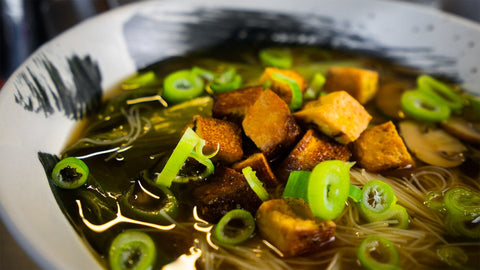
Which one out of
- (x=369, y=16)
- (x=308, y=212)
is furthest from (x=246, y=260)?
(x=369, y=16)

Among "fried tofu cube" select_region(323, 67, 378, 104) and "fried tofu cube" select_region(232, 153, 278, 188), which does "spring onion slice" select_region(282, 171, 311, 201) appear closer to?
"fried tofu cube" select_region(232, 153, 278, 188)

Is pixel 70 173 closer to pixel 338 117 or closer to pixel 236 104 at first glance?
pixel 236 104

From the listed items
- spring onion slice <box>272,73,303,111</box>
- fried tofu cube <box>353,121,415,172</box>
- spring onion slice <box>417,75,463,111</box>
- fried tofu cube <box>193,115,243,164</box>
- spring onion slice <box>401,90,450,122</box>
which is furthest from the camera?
spring onion slice <box>417,75,463,111</box>

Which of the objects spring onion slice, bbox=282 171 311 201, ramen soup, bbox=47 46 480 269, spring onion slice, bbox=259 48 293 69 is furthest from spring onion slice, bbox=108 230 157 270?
spring onion slice, bbox=259 48 293 69

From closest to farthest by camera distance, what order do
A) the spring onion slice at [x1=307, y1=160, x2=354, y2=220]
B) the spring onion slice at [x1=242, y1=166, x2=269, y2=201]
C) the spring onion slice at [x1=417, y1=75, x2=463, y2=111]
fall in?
the spring onion slice at [x1=307, y1=160, x2=354, y2=220] → the spring onion slice at [x1=242, y1=166, x2=269, y2=201] → the spring onion slice at [x1=417, y1=75, x2=463, y2=111]

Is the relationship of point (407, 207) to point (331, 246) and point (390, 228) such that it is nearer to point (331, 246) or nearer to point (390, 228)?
point (390, 228)

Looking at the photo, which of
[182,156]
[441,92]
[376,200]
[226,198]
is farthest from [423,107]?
[182,156]
